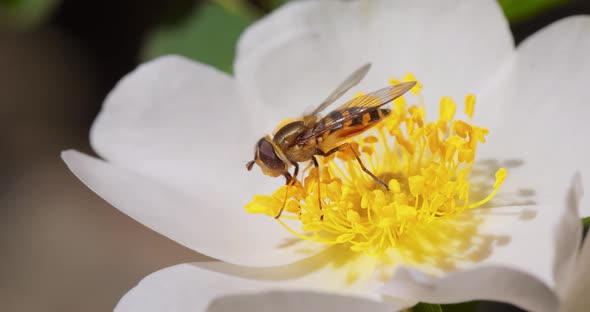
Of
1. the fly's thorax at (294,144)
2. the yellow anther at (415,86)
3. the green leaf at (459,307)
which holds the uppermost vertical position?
the yellow anther at (415,86)

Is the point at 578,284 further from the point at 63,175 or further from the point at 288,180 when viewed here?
the point at 63,175

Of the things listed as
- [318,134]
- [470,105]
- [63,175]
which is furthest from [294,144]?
[63,175]

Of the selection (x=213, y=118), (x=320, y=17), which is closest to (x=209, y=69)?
(x=213, y=118)

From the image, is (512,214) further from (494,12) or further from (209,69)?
(209,69)

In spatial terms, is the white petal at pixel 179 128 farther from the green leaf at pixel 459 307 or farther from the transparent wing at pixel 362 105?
the green leaf at pixel 459 307

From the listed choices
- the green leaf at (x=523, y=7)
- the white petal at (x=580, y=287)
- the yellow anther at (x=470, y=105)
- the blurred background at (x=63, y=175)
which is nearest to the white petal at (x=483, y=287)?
the white petal at (x=580, y=287)
